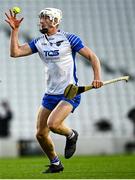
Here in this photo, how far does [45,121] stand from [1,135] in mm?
14019

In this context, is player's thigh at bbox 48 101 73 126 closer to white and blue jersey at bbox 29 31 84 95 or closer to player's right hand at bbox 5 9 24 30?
white and blue jersey at bbox 29 31 84 95

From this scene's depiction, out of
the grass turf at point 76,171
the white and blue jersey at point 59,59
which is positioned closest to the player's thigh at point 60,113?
the white and blue jersey at point 59,59

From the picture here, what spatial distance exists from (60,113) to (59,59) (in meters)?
0.58

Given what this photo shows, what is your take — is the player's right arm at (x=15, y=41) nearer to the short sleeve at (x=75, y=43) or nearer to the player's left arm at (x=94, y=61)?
the short sleeve at (x=75, y=43)

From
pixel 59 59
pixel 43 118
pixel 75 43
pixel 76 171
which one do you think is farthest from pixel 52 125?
pixel 76 171

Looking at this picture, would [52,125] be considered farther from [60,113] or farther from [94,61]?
[94,61]

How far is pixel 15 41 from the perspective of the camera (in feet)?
23.9

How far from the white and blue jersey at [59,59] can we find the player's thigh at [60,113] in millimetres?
145

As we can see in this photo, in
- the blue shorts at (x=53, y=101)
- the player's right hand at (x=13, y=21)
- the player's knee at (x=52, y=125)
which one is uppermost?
the player's right hand at (x=13, y=21)

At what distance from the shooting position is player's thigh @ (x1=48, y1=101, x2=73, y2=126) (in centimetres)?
708

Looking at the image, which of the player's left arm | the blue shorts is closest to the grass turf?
the blue shorts

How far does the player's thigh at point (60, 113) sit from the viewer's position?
279 inches

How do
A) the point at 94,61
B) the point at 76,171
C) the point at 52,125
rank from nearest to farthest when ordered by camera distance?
1. the point at 52,125
2. the point at 94,61
3. the point at 76,171

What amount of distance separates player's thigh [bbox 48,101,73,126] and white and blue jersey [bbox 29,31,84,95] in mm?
145
